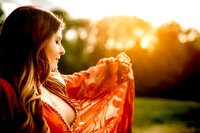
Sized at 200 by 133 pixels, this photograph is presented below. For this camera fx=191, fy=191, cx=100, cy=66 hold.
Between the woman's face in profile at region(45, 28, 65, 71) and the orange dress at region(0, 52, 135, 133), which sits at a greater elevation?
the woman's face in profile at region(45, 28, 65, 71)

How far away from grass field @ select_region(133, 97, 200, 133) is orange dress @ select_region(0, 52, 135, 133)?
542cm

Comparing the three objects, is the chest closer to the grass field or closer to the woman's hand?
the woman's hand

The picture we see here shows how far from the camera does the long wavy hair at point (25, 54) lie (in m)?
1.01

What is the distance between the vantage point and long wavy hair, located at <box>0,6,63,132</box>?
1.01 metres

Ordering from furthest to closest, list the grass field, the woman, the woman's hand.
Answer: the grass field < the woman's hand < the woman

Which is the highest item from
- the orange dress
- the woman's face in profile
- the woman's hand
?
the woman's face in profile

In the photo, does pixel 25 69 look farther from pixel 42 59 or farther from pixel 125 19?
pixel 125 19

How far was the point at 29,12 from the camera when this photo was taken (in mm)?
1057

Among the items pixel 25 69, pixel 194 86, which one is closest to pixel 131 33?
pixel 194 86

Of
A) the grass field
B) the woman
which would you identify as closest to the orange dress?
the woman

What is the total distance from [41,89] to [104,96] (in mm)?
571

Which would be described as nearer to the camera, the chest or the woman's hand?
the chest

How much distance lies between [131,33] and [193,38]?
13.2ft

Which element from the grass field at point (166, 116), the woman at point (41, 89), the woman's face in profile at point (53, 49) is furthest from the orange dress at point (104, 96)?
the grass field at point (166, 116)
